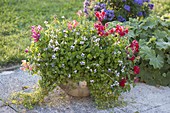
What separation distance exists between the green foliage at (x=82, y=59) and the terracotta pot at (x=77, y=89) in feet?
0.23

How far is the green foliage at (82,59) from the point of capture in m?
3.68

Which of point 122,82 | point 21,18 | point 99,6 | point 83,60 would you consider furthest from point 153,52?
point 21,18

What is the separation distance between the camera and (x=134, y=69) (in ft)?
12.9

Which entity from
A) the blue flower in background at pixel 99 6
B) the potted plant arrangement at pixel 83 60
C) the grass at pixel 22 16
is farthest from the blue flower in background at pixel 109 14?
the potted plant arrangement at pixel 83 60

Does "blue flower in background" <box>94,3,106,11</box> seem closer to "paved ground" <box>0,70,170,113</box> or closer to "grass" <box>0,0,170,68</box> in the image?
"grass" <box>0,0,170,68</box>

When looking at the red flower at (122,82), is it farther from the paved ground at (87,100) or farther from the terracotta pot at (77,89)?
the terracotta pot at (77,89)

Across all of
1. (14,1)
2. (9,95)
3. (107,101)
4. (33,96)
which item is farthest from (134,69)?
(14,1)

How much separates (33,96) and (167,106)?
143 centimetres

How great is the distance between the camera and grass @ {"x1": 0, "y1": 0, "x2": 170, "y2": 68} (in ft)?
17.6

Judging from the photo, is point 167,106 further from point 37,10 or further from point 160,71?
point 37,10

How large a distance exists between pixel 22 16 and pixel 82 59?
3882 mm

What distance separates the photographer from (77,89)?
3.89m

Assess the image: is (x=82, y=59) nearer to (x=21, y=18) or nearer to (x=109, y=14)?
(x=109, y=14)

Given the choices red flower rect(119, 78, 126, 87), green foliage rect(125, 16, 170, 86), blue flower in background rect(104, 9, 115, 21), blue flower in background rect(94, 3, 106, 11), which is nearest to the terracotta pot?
red flower rect(119, 78, 126, 87)
